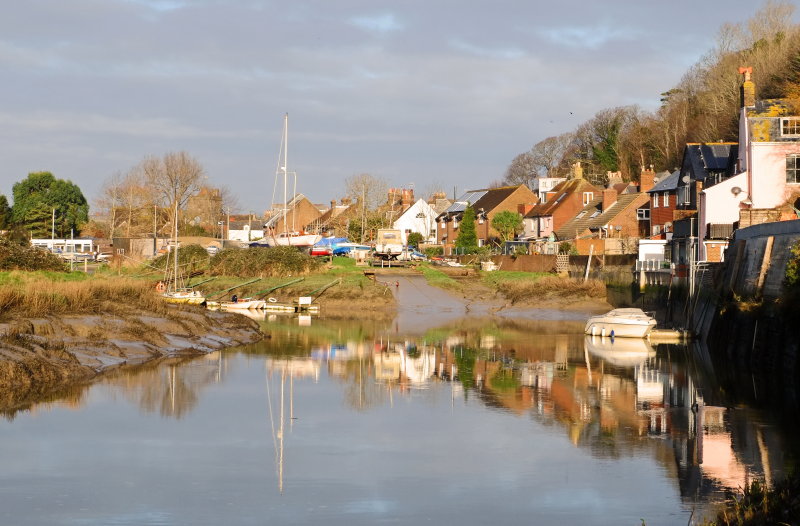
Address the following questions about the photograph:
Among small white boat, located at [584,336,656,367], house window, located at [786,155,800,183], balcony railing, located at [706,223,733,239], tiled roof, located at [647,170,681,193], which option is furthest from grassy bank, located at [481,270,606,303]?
small white boat, located at [584,336,656,367]

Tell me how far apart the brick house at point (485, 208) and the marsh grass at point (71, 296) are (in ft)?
218

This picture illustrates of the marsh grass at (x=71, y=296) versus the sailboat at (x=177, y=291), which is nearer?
the marsh grass at (x=71, y=296)

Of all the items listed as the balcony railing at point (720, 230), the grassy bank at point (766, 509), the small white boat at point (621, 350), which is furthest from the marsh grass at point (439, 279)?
the grassy bank at point (766, 509)

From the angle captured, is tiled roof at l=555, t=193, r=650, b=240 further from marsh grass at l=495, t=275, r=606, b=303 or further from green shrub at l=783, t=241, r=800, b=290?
green shrub at l=783, t=241, r=800, b=290

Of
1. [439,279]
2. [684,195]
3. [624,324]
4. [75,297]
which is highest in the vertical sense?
[684,195]

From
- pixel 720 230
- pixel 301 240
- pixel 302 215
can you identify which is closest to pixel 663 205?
pixel 720 230

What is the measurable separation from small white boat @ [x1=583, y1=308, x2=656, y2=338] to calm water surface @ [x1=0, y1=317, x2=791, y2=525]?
26.4ft

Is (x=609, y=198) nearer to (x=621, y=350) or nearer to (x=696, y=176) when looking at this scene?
(x=696, y=176)

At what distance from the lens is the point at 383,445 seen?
26.0 metres

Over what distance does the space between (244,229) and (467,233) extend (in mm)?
66512

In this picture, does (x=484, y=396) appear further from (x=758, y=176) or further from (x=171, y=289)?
(x=171, y=289)

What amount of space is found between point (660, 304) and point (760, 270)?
1848cm

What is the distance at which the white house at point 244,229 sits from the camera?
A: 162 metres

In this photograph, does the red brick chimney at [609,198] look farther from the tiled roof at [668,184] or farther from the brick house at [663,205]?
the tiled roof at [668,184]
